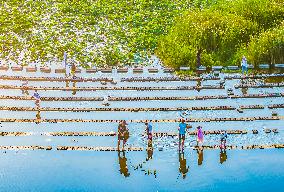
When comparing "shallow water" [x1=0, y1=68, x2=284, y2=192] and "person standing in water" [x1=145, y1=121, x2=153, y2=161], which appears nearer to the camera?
"shallow water" [x1=0, y1=68, x2=284, y2=192]

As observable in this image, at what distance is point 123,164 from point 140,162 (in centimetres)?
81

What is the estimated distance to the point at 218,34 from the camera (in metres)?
41.1

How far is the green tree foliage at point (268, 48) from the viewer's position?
128 feet

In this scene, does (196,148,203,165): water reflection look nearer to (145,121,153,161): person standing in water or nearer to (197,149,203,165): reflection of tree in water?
(197,149,203,165): reflection of tree in water

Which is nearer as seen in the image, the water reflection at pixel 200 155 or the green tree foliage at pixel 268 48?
the water reflection at pixel 200 155

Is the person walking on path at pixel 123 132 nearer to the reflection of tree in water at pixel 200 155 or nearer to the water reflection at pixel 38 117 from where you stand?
the reflection of tree in water at pixel 200 155

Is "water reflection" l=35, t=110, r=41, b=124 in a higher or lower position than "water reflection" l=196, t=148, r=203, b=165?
higher

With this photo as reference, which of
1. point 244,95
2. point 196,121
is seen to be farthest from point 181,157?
point 244,95

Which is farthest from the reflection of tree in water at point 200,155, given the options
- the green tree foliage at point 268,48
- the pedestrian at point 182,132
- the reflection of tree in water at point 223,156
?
the green tree foliage at point 268,48

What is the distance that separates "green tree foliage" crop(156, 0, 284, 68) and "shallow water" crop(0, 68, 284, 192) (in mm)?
7770

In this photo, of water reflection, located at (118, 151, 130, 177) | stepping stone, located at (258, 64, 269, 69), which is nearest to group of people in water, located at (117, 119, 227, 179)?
water reflection, located at (118, 151, 130, 177)

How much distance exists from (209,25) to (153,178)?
17112 mm

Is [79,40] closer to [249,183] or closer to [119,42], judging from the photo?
[119,42]

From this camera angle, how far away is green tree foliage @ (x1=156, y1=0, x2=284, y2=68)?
40.3m
